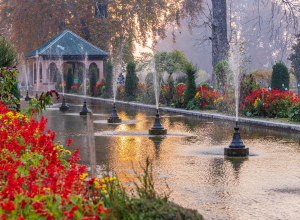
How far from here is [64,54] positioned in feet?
169

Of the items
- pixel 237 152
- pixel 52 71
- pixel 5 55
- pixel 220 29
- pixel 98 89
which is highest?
pixel 220 29

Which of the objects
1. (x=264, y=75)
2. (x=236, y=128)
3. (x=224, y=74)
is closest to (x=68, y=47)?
(x=264, y=75)

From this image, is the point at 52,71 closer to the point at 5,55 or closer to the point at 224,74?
the point at 224,74

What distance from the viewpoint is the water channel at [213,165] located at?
226 inches

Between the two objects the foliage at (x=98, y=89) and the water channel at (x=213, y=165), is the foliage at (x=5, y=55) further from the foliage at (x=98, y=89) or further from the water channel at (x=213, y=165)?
the foliage at (x=98, y=89)

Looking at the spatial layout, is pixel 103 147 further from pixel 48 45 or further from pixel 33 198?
pixel 48 45

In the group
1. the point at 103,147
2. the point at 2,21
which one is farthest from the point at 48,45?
the point at 103,147

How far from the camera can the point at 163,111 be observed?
23.6 meters

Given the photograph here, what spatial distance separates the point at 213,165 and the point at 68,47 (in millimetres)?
45604

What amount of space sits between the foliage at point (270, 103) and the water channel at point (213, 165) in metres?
3.04

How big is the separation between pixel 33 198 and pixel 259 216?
2916 millimetres

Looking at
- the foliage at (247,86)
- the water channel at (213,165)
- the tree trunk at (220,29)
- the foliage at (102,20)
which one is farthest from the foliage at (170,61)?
the water channel at (213,165)

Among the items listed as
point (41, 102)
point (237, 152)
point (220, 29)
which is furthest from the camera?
point (220, 29)

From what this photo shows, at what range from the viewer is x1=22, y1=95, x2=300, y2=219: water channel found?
5.73 metres
